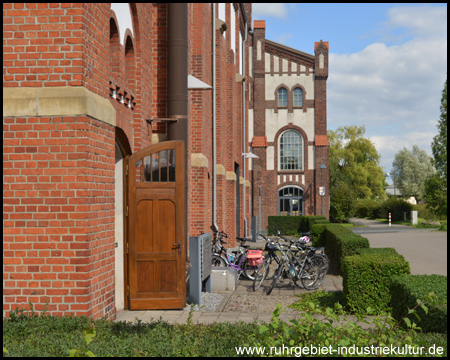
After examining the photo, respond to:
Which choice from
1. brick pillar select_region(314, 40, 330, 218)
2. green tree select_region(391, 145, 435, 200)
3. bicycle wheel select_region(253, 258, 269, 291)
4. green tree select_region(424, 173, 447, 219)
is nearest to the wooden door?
bicycle wheel select_region(253, 258, 269, 291)

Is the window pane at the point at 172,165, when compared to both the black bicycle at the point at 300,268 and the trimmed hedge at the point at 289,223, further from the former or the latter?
the trimmed hedge at the point at 289,223

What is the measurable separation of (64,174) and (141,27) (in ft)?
15.1

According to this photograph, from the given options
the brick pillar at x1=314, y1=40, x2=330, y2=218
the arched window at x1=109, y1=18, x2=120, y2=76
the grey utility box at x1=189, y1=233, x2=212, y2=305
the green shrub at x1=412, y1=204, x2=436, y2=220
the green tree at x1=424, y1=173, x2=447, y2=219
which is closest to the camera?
the arched window at x1=109, y1=18, x2=120, y2=76

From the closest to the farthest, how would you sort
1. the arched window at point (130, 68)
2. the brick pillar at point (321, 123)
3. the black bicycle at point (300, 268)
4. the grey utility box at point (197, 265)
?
the grey utility box at point (197, 265) < the arched window at point (130, 68) < the black bicycle at point (300, 268) < the brick pillar at point (321, 123)

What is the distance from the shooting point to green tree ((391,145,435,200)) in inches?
3118

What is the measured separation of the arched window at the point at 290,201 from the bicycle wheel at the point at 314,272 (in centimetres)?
2468

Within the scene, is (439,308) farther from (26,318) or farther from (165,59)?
(165,59)

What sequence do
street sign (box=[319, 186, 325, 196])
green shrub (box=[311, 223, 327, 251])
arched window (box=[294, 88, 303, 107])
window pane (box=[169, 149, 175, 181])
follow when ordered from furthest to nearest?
arched window (box=[294, 88, 303, 107]), street sign (box=[319, 186, 325, 196]), green shrub (box=[311, 223, 327, 251]), window pane (box=[169, 149, 175, 181])

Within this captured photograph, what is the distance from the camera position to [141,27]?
994 cm

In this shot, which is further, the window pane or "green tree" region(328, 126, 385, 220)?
"green tree" region(328, 126, 385, 220)

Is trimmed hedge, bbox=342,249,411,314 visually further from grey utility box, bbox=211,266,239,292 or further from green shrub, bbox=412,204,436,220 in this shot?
green shrub, bbox=412,204,436,220

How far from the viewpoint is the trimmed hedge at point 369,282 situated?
8.95m

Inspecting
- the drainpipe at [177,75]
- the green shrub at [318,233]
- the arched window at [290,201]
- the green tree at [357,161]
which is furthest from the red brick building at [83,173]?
the green tree at [357,161]

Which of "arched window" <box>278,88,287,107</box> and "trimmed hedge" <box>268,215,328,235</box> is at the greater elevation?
"arched window" <box>278,88,287,107</box>
